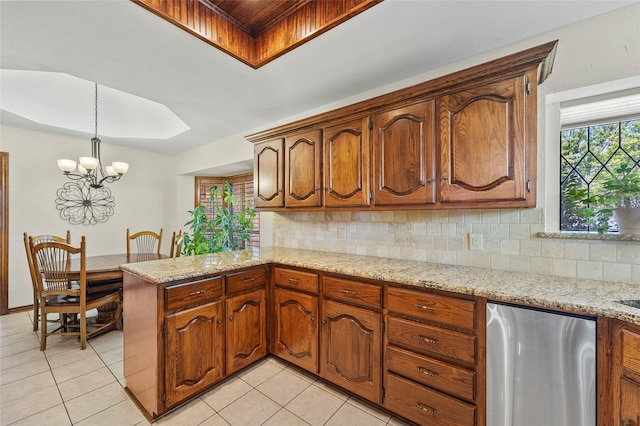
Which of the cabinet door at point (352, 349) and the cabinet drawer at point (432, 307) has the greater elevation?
the cabinet drawer at point (432, 307)

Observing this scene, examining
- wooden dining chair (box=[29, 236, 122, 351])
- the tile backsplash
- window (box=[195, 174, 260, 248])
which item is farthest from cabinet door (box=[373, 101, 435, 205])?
wooden dining chair (box=[29, 236, 122, 351])

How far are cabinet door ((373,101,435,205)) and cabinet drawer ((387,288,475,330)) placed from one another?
611 millimetres

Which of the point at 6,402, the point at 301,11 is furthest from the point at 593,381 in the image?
the point at 6,402

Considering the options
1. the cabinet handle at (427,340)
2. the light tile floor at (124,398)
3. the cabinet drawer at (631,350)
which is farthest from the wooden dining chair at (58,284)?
the cabinet drawer at (631,350)

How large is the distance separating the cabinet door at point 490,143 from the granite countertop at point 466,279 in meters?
0.46

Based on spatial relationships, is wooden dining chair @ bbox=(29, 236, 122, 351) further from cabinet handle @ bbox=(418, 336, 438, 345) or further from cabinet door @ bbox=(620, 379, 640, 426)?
cabinet door @ bbox=(620, 379, 640, 426)

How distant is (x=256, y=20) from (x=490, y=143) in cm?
175

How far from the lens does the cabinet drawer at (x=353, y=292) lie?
5.53ft

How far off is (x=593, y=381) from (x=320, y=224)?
2093mm

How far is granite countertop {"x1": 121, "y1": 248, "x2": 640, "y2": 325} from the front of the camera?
1.14 m

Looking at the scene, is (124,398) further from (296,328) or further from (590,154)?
(590,154)

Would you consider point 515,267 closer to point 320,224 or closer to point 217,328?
point 320,224

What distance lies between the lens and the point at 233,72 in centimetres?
211

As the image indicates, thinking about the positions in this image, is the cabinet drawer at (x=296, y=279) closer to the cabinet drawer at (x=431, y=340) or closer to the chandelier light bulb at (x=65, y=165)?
the cabinet drawer at (x=431, y=340)
